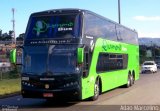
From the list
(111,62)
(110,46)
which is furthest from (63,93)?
(110,46)

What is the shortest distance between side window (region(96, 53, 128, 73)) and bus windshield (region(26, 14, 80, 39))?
9.02 feet

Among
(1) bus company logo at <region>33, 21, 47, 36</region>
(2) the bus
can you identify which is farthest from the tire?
(1) bus company logo at <region>33, 21, 47, 36</region>

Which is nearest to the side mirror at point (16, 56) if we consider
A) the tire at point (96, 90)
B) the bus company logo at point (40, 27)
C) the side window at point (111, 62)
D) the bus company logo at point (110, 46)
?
the bus company logo at point (40, 27)

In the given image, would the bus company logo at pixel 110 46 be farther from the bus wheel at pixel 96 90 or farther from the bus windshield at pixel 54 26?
the bus windshield at pixel 54 26

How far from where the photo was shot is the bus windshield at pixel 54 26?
15797 millimetres

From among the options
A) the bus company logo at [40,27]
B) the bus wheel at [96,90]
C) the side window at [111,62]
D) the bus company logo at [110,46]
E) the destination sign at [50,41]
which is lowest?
the bus wheel at [96,90]

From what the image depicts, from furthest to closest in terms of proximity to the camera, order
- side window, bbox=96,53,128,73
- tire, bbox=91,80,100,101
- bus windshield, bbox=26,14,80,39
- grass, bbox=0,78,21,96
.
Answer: grass, bbox=0,78,21,96 → side window, bbox=96,53,128,73 → tire, bbox=91,80,100,101 → bus windshield, bbox=26,14,80,39

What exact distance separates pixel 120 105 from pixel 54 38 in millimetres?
3593

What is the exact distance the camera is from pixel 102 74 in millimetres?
18797

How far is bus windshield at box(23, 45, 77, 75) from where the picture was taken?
15188 millimetres

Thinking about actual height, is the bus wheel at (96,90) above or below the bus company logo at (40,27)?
below

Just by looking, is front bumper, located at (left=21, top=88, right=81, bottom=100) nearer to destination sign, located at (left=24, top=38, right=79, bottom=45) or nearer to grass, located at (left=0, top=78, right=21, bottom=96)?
destination sign, located at (left=24, top=38, right=79, bottom=45)

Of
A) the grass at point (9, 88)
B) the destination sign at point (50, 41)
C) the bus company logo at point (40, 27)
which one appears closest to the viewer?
the destination sign at point (50, 41)

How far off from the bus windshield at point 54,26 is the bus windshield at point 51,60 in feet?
1.92
